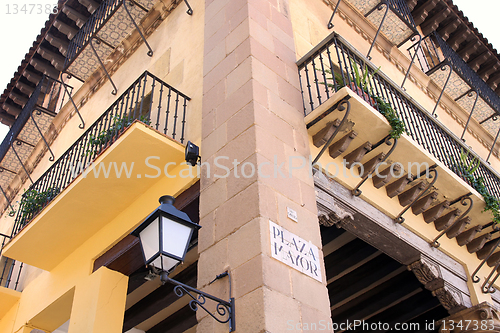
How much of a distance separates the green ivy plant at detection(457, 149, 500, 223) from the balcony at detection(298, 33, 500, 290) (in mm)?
19

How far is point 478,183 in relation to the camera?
734cm

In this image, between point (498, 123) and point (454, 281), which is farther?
point (498, 123)

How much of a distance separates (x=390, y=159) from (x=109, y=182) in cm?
354

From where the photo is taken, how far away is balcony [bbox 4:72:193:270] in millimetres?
5742

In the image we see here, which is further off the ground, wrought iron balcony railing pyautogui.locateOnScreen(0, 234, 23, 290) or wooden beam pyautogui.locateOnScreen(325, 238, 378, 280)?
wrought iron balcony railing pyautogui.locateOnScreen(0, 234, 23, 290)

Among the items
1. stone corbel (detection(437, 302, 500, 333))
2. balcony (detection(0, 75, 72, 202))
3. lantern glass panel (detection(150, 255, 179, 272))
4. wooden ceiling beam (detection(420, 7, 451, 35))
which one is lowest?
lantern glass panel (detection(150, 255, 179, 272))

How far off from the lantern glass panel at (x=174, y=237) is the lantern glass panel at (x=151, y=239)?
6 cm

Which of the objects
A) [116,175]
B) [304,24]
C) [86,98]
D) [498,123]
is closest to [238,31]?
[304,24]

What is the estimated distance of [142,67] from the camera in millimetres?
8750

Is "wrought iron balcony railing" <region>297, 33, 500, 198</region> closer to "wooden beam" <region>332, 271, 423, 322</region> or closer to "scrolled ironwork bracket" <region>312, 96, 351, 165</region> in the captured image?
"scrolled ironwork bracket" <region>312, 96, 351, 165</region>

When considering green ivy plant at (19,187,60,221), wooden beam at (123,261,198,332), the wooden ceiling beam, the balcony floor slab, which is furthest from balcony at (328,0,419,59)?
green ivy plant at (19,187,60,221)

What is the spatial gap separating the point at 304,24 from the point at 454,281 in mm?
4387

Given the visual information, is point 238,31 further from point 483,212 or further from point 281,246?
point 483,212

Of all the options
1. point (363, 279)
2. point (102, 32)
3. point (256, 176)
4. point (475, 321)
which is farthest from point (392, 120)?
point (102, 32)
